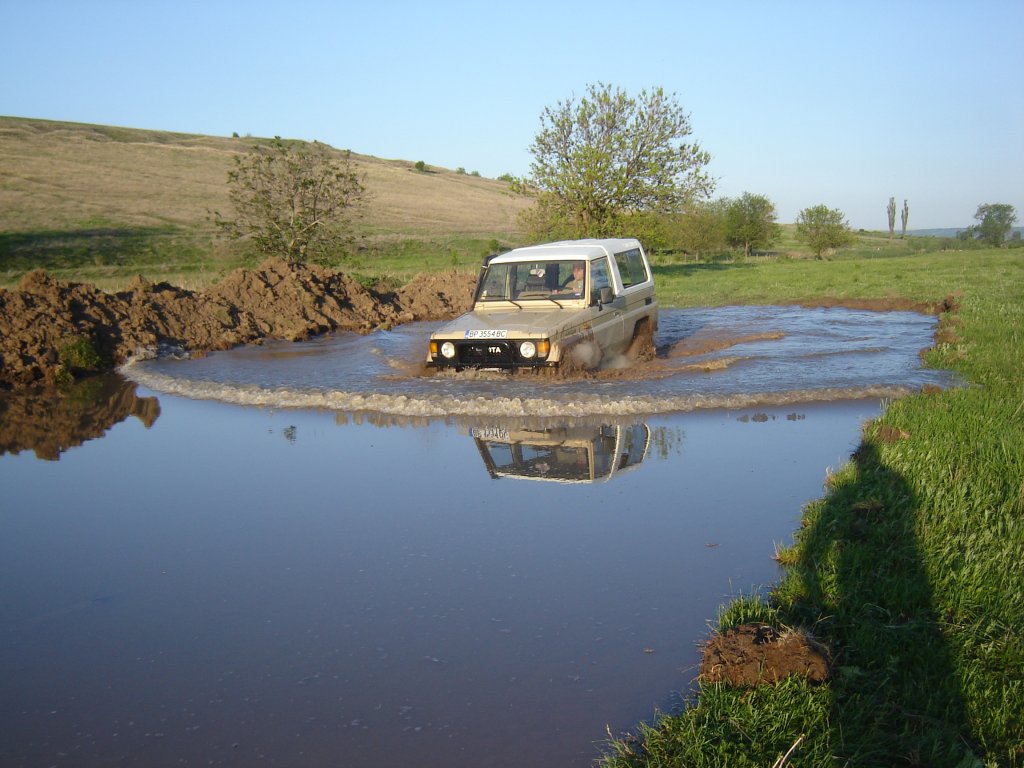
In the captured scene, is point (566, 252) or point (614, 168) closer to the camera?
point (566, 252)

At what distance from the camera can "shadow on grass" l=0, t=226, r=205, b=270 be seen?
39188 mm

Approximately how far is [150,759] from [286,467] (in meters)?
4.57

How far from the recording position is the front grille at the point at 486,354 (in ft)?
35.0

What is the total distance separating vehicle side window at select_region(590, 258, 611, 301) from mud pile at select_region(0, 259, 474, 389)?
8441mm

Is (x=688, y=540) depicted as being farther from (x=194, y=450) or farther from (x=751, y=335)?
(x=751, y=335)

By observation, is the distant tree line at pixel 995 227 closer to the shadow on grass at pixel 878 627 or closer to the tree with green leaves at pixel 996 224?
the tree with green leaves at pixel 996 224

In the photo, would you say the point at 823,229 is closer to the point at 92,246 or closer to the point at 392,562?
the point at 92,246

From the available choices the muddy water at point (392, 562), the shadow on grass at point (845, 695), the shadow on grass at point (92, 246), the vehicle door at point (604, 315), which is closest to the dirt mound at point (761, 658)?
the shadow on grass at point (845, 695)

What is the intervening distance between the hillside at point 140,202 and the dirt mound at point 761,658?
30.3 meters

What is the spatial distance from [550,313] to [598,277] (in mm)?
1019

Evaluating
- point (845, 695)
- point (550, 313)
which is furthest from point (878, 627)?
point (550, 313)

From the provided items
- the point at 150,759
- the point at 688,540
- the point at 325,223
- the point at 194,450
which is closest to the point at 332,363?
the point at 194,450

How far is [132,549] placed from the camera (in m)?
6.01

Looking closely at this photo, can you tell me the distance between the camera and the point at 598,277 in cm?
1193
